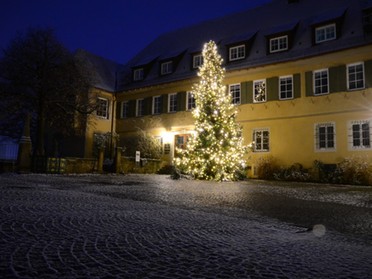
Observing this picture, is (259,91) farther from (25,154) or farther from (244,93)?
(25,154)

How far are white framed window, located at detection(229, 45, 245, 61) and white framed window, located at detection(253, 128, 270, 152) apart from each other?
5.23 metres

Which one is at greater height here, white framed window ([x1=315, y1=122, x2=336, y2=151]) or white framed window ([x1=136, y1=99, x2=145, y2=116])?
white framed window ([x1=136, y1=99, x2=145, y2=116])

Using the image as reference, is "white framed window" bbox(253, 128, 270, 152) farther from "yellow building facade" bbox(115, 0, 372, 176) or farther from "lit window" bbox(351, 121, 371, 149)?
"lit window" bbox(351, 121, 371, 149)

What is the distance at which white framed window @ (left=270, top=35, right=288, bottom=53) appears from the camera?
2125 cm

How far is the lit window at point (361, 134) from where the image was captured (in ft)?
Result: 57.3

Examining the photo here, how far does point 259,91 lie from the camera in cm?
2147

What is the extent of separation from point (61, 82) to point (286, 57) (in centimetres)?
1287

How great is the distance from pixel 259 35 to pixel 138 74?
1029 centimetres

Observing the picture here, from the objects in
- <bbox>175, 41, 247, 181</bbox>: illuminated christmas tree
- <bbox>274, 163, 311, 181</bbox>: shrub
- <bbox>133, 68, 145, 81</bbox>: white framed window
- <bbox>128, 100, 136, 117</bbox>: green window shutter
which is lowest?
<bbox>274, 163, 311, 181</bbox>: shrub

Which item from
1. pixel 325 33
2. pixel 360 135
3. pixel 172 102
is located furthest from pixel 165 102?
pixel 360 135

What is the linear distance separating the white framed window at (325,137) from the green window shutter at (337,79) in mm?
1883

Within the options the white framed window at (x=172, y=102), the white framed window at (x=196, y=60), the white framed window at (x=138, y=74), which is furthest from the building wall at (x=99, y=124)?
the white framed window at (x=196, y=60)

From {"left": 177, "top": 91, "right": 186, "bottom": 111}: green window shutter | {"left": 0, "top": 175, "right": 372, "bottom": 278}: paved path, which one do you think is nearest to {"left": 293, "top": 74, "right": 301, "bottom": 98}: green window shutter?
{"left": 177, "top": 91, "right": 186, "bottom": 111}: green window shutter

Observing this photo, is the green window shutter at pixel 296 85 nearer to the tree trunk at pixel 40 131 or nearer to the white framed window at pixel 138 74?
the white framed window at pixel 138 74
